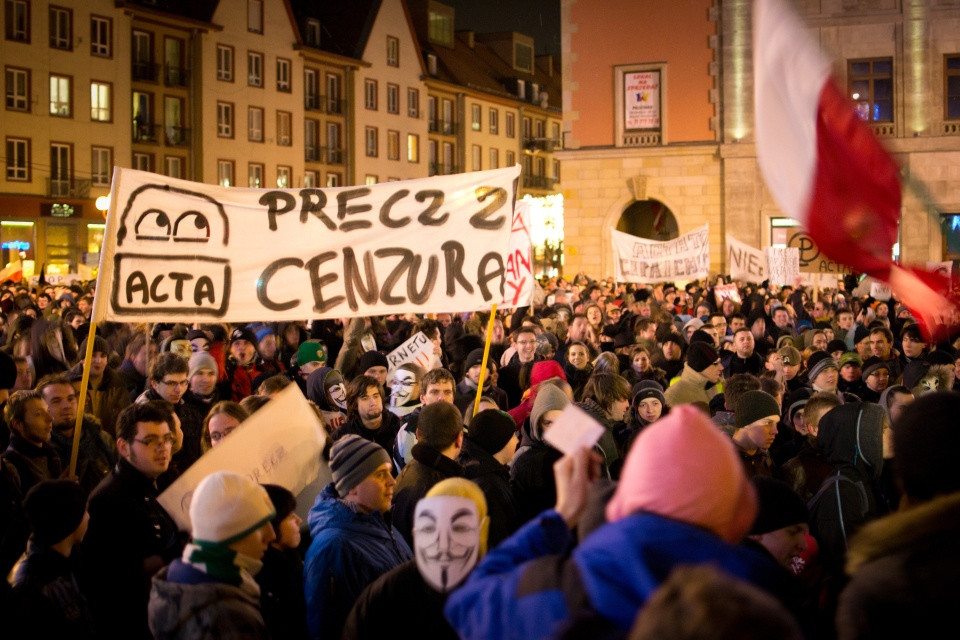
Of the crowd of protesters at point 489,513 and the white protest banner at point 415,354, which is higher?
the white protest banner at point 415,354

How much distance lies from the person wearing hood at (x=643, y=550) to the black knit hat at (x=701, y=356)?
558cm

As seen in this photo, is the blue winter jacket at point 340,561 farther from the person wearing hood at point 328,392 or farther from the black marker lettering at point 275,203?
the person wearing hood at point 328,392

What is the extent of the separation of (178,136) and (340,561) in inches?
1838

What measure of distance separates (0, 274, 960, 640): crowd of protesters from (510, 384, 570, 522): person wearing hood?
0.01 meters

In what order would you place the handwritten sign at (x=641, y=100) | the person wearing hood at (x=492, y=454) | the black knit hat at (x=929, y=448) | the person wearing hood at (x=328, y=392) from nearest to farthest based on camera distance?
the black knit hat at (x=929, y=448)
the person wearing hood at (x=492, y=454)
the person wearing hood at (x=328, y=392)
the handwritten sign at (x=641, y=100)

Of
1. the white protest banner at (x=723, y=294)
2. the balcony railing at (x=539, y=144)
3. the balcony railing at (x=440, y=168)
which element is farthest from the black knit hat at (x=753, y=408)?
the balcony railing at (x=539, y=144)

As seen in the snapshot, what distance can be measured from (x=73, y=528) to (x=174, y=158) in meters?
46.4

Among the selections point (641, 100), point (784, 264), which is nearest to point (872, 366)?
point (784, 264)

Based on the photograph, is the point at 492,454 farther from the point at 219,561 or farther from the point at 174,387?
the point at 174,387

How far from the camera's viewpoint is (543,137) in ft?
245

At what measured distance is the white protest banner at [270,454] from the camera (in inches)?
173

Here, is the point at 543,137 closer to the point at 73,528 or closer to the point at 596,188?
the point at 596,188

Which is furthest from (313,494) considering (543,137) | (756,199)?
(543,137)

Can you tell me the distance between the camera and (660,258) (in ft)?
65.6
